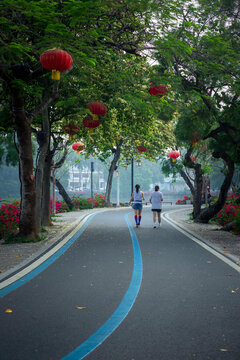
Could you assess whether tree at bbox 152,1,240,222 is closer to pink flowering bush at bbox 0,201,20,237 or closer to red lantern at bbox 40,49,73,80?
red lantern at bbox 40,49,73,80

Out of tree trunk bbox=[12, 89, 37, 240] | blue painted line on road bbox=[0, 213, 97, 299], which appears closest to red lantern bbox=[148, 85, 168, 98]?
tree trunk bbox=[12, 89, 37, 240]

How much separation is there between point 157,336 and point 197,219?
16.5m

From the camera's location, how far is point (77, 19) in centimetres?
906

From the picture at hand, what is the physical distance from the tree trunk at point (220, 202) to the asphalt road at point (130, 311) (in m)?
8.66

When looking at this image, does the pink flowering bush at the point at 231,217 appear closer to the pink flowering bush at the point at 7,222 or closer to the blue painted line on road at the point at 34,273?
the blue painted line on road at the point at 34,273

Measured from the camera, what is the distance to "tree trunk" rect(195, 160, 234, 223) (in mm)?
17625

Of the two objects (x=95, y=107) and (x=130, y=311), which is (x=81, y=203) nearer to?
(x=95, y=107)

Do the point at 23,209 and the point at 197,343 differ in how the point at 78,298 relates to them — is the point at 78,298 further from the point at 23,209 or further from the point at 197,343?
the point at 23,209

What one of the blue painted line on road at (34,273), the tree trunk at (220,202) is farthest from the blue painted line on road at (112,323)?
the tree trunk at (220,202)

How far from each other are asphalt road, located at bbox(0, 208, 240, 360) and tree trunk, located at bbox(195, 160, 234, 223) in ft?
28.4

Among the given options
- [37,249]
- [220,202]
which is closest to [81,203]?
[220,202]

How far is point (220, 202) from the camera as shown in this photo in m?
18.7

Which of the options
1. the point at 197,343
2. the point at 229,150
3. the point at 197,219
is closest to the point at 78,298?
the point at 197,343

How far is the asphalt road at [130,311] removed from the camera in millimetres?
4125
